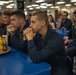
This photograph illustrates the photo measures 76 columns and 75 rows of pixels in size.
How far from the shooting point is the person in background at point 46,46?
176 centimetres

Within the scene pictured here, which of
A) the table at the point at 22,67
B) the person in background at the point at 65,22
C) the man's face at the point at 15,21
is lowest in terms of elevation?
the person in background at the point at 65,22

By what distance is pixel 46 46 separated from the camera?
5.88 ft

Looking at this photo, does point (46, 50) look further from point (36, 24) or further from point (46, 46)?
point (36, 24)

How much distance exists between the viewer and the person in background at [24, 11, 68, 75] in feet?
5.78

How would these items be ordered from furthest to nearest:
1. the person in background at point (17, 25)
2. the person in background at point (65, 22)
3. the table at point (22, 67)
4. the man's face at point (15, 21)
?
the person in background at point (65, 22)
the man's face at point (15, 21)
the person in background at point (17, 25)
the table at point (22, 67)

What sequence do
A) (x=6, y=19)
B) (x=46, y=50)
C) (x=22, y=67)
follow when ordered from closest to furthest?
(x=22, y=67), (x=46, y=50), (x=6, y=19)

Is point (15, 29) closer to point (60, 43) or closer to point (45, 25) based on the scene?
point (45, 25)

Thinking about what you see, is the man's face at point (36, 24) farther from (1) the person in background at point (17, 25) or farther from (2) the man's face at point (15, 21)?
(2) the man's face at point (15, 21)

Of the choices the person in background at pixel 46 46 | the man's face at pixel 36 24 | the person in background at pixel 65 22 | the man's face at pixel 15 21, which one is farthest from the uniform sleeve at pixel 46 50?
the person in background at pixel 65 22

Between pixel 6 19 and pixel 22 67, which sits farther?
pixel 6 19

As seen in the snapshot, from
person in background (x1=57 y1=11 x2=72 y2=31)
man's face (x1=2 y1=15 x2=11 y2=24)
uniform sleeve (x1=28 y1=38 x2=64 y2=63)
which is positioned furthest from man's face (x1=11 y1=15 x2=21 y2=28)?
person in background (x1=57 y1=11 x2=72 y2=31)

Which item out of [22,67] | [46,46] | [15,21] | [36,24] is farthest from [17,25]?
[22,67]

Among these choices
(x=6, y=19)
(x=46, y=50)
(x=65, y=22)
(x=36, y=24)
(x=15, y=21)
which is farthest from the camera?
(x=65, y=22)

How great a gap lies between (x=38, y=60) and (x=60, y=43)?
1.04ft
